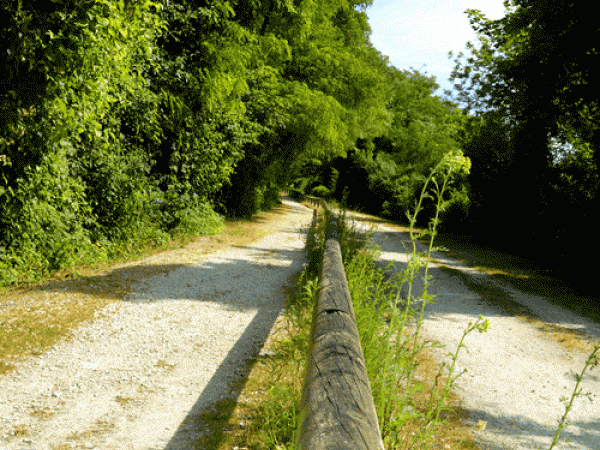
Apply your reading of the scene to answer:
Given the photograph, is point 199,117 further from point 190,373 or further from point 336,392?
point 336,392

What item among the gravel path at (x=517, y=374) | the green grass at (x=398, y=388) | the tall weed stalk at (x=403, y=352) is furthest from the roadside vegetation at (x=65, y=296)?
the gravel path at (x=517, y=374)

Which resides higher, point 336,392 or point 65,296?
point 336,392

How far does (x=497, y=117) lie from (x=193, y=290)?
9.72m

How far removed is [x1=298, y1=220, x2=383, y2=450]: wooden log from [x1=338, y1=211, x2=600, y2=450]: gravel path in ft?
2.51

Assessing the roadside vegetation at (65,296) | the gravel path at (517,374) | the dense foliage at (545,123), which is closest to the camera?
the gravel path at (517,374)

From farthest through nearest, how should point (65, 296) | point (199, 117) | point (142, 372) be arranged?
1. point (199, 117)
2. point (65, 296)
3. point (142, 372)

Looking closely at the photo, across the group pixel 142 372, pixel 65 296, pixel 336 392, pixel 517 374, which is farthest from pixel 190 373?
pixel 517 374

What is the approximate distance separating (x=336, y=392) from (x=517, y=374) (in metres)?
3.50

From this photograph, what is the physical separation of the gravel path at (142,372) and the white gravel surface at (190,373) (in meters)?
0.01

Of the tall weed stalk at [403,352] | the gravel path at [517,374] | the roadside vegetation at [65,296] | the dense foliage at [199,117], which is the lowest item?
the roadside vegetation at [65,296]

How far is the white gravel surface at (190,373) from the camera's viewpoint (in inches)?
130

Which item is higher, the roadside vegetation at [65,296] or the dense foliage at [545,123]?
the dense foliage at [545,123]

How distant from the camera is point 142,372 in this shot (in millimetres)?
4188

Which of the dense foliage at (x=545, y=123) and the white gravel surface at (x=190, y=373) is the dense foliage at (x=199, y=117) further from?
the white gravel surface at (x=190, y=373)
